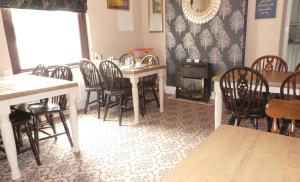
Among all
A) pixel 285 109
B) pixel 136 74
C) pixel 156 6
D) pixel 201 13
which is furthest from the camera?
pixel 156 6

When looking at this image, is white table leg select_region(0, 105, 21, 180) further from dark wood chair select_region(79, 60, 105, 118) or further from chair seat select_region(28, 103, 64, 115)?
dark wood chair select_region(79, 60, 105, 118)

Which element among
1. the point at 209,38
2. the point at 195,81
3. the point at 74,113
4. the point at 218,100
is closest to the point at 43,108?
the point at 74,113

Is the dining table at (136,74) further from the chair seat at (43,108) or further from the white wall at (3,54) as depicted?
the white wall at (3,54)

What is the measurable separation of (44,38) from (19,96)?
1.90 m

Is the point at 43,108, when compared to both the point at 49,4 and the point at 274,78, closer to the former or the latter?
the point at 49,4

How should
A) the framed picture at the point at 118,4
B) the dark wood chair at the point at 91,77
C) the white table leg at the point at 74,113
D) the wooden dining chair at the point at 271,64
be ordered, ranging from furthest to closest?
the framed picture at the point at 118,4, the dark wood chair at the point at 91,77, the wooden dining chair at the point at 271,64, the white table leg at the point at 74,113

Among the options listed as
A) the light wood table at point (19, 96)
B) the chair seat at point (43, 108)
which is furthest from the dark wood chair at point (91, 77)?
the light wood table at point (19, 96)

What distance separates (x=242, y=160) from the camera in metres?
0.89

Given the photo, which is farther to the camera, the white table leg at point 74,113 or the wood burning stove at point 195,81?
the wood burning stove at point 195,81

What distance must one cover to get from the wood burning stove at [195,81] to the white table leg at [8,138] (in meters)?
3.02

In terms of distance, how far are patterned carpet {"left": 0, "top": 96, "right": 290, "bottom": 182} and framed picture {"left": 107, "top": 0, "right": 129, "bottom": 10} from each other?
2.03m

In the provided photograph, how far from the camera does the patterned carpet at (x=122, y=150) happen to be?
2141 mm

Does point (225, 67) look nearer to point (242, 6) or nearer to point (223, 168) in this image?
point (242, 6)

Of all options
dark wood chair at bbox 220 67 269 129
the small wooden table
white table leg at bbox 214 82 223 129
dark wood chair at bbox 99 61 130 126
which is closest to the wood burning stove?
dark wood chair at bbox 99 61 130 126
